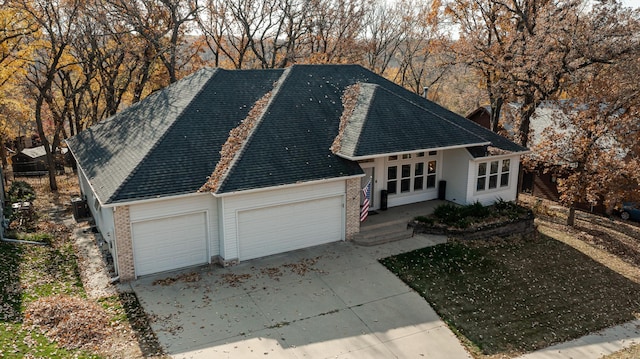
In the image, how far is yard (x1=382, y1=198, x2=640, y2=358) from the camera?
1210cm

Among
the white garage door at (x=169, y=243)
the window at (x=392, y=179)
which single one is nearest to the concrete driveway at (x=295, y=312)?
the white garage door at (x=169, y=243)

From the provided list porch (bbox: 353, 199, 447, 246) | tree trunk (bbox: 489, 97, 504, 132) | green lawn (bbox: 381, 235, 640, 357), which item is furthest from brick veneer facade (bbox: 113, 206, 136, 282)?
tree trunk (bbox: 489, 97, 504, 132)

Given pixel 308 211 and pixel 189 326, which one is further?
pixel 308 211

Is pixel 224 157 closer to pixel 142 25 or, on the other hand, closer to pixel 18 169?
pixel 142 25

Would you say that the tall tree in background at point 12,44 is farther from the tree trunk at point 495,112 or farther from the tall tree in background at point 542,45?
the tree trunk at point 495,112

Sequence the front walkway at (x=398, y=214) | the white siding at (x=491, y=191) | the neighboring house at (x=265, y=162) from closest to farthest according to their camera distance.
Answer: the neighboring house at (x=265, y=162), the front walkway at (x=398, y=214), the white siding at (x=491, y=191)

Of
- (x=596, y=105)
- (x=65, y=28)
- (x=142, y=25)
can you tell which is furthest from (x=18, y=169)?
(x=596, y=105)

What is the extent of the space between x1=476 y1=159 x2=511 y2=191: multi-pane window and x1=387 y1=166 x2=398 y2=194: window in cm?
→ 375

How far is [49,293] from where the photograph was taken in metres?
12.5

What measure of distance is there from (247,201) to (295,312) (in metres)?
4.12

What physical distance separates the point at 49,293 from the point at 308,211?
8121 mm

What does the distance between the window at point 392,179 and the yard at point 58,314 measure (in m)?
11.4

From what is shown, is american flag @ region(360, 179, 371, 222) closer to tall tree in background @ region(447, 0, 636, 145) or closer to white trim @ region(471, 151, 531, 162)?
white trim @ region(471, 151, 531, 162)

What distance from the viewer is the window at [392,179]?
19703mm
